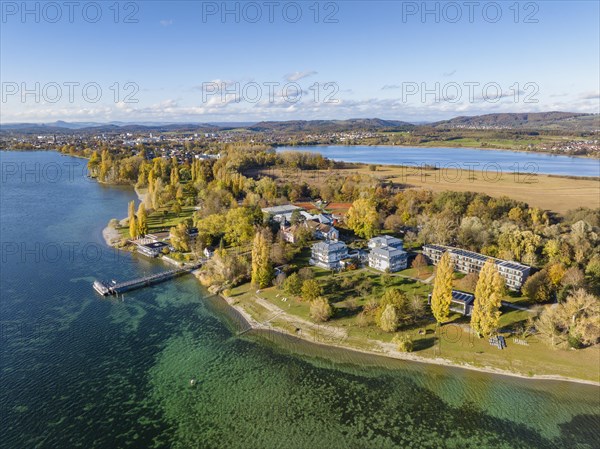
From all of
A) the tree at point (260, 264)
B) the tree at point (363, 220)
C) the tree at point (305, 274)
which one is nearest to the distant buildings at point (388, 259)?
the tree at point (363, 220)

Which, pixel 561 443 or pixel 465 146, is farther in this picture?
pixel 465 146

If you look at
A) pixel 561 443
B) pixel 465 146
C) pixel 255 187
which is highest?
pixel 465 146

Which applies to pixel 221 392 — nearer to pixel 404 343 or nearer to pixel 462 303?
pixel 404 343

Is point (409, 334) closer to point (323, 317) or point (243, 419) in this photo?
point (323, 317)

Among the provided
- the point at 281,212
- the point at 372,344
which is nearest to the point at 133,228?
the point at 281,212

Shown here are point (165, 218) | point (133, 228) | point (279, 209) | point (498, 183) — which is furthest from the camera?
point (498, 183)

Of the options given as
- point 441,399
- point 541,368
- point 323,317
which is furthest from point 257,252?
point 541,368

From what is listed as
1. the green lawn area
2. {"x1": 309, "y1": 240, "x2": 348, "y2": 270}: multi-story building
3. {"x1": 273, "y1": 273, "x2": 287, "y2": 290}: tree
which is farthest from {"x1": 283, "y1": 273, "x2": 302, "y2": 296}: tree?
the green lawn area
